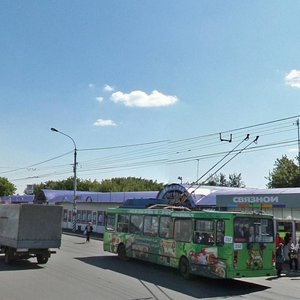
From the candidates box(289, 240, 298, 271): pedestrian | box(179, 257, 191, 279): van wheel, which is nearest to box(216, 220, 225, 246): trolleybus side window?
box(179, 257, 191, 279): van wheel

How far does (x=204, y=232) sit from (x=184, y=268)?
1.79 meters

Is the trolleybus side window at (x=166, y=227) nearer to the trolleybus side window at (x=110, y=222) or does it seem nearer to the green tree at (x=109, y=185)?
the trolleybus side window at (x=110, y=222)

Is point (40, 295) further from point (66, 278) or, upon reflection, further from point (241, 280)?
point (241, 280)

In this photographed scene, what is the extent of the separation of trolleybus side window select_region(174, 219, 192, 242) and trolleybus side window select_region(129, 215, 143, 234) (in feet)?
10.4

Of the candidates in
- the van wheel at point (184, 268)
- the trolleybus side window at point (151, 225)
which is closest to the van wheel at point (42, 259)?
the trolleybus side window at point (151, 225)

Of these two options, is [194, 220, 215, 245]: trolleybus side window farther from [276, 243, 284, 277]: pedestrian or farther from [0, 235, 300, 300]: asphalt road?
[276, 243, 284, 277]: pedestrian

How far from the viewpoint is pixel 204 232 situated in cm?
1645

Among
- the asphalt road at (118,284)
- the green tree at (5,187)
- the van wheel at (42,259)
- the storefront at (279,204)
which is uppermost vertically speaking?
the green tree at (5,187)

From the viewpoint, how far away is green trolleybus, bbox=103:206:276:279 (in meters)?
15.3

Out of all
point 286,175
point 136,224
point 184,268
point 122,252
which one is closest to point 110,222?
point 122,252

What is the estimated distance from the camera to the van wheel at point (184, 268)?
663 inches

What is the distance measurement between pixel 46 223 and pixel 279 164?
64.5 metres

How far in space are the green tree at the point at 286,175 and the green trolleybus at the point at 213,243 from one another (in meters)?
55.5

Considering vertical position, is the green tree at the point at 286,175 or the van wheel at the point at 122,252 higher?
the green tree at the point at 286,175
